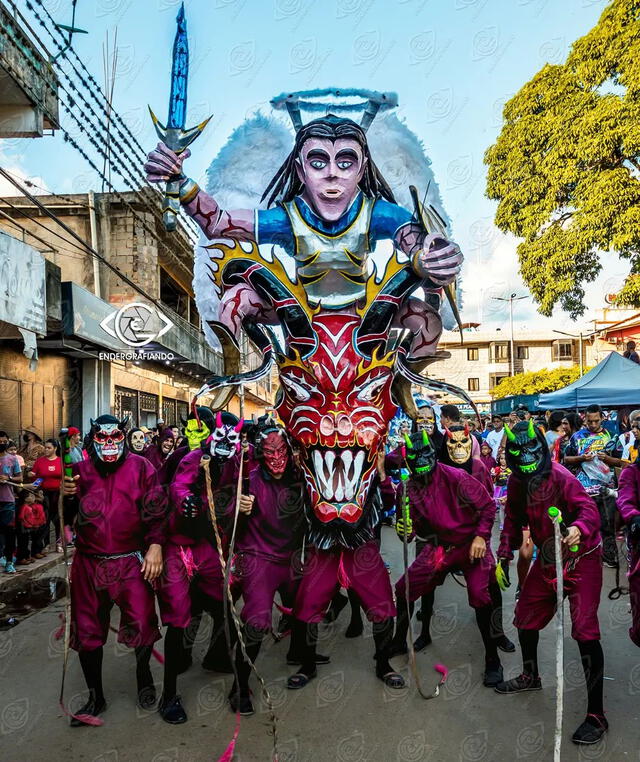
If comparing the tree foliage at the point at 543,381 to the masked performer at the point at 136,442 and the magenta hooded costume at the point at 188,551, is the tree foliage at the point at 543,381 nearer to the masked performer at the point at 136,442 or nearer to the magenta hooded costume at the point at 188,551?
the masked performer at the point at 136,442

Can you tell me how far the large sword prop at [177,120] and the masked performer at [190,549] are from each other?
4.54 ft

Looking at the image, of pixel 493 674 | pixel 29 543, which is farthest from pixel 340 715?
pixel 29 543

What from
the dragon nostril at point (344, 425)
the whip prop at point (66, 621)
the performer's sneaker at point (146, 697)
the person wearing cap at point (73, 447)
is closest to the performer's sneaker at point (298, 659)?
the performer's sneaker at point (146, 697)

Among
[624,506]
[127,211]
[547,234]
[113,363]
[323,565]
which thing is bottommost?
[323,565]

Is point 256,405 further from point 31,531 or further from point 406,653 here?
point 406,653

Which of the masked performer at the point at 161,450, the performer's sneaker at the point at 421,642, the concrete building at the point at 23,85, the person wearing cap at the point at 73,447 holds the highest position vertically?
the concrete building at the point at 23,85

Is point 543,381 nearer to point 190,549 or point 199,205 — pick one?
point 190,549

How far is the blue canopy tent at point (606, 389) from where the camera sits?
12.5m

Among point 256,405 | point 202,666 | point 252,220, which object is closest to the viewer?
point 252,220

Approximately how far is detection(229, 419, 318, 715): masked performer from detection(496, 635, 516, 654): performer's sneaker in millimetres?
1460

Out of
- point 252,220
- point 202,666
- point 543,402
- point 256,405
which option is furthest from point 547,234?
point 256,405

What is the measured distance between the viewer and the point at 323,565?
4.44 metres

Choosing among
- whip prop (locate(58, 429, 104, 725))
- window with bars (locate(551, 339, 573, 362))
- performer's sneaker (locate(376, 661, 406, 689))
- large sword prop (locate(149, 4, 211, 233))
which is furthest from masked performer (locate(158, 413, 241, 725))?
window with bars (locate(551, 339, 573, 362))

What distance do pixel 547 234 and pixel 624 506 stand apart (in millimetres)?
9547
